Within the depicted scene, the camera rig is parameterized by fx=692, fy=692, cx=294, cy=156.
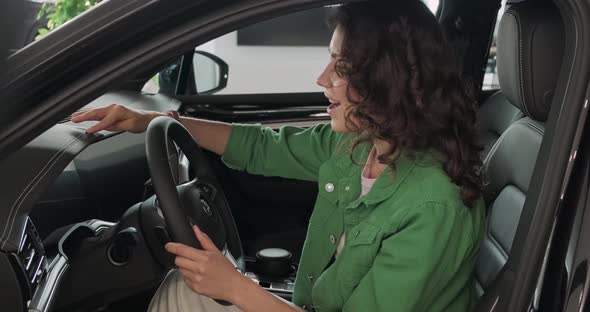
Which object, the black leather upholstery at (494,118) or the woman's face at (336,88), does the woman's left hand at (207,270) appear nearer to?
the woman's face at (336,88)

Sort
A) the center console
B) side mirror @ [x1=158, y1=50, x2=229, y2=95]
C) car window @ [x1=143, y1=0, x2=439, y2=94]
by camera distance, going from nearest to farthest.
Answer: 1. the center console
2. side mirror @ [x1=158, y1=50, x2=229, y2=95]
3. car window @ [x1=143, y1=0, x2=439, y2=94]

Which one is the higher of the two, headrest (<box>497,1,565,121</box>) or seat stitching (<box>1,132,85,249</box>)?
headrest (<box>497,1,565,121</box>)

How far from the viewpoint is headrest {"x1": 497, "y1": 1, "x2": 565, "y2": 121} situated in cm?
107

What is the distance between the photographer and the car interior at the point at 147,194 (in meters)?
0.98

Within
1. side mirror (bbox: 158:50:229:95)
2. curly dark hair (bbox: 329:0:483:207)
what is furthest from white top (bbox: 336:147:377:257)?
side mirror (bbox: 158:50:229:95)

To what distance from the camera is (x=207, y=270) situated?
103cm

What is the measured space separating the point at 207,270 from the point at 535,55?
61 centimetres

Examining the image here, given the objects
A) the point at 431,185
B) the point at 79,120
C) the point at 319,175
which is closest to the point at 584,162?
the point at 431,185

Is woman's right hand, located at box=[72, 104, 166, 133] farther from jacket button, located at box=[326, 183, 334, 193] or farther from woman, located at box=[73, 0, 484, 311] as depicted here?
jacket button, located at box=[326, 183, 334, 193]

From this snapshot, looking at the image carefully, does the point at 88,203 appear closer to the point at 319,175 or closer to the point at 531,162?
the point at 319,175

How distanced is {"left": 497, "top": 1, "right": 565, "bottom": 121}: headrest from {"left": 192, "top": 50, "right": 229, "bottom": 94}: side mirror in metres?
1.39

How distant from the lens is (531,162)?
3.98 ft

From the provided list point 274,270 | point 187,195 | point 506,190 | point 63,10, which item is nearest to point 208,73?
point 63,10

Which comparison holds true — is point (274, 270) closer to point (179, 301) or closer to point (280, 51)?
point (179, 301)
